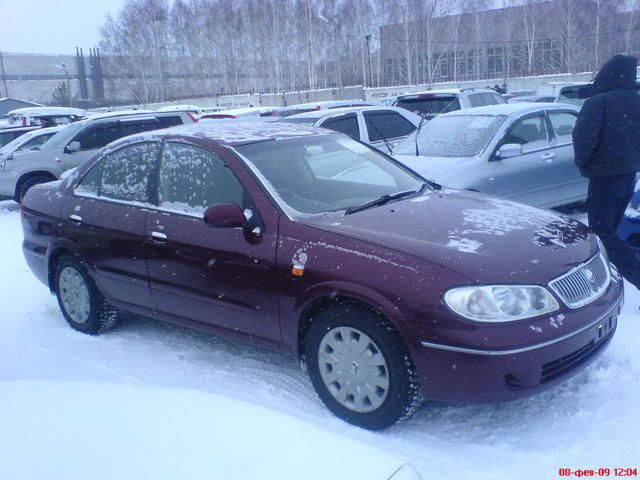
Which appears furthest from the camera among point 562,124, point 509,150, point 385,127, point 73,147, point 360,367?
point 73,147

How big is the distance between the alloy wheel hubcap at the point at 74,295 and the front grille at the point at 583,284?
367 cm

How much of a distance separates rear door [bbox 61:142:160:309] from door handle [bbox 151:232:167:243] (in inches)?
4.2

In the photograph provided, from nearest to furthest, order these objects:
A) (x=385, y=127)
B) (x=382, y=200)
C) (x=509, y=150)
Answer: (x=382, y=200) < (x=509, y=150) < (x=385, y=127)

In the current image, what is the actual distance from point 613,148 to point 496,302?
2.49 m

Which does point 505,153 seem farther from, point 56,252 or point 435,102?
point 435,102

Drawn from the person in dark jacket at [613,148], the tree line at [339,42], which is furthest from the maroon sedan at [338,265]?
the tree line at [339,42]

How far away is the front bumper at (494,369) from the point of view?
3.13 m

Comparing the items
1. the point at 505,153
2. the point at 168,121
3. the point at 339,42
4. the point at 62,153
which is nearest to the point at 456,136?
the point at 505,153

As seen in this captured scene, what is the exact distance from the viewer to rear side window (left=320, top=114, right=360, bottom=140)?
1043 cm

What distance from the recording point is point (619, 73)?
5.04 metres

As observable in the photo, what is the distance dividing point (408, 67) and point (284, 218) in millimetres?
50984

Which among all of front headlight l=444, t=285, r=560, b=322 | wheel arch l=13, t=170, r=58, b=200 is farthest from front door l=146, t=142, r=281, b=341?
wheel arch l=13, t=170, r=58, b=200

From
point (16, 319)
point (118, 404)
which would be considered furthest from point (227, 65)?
point (118, 404)

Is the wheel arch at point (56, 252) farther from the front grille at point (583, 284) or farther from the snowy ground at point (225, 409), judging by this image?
the front grille at point (583, 284)
